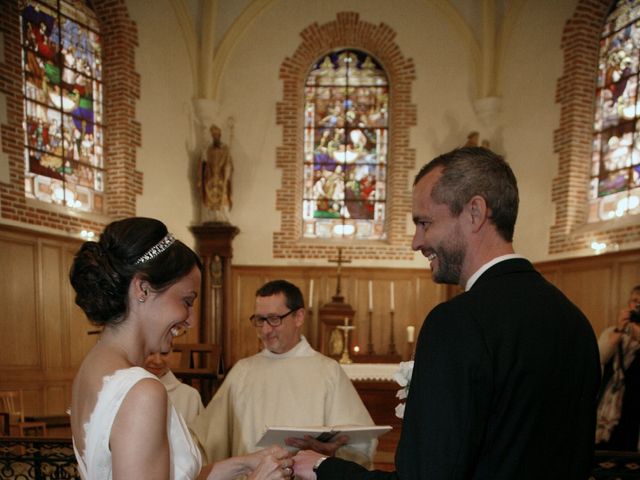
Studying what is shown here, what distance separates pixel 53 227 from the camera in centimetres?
755

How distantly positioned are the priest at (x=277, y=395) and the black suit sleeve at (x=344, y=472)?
1.56 metres

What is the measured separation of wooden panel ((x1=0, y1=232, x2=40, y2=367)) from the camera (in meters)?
6.71

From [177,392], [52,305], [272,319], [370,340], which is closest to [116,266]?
[272,319]

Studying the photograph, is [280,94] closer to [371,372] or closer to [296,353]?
[371,372]

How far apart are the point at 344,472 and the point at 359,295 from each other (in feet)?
27.8

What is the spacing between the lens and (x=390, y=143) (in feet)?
34.6

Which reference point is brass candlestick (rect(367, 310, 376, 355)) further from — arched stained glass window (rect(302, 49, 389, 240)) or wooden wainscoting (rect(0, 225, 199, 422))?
wooden wainscoting (rect(0, 225, 199, 422))

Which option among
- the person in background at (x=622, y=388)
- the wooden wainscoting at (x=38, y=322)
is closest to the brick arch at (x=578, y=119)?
the person in background at (x=622, y=388)

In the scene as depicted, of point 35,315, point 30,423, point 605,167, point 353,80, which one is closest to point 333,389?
point 30,423

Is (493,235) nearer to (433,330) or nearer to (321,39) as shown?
(433,330)

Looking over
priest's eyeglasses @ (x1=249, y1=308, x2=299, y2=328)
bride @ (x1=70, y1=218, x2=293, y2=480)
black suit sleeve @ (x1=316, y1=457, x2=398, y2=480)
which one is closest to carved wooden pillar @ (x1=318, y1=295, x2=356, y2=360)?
priest's eyeglasses @ (x1=249, y1=308, x2=299, y2=328)

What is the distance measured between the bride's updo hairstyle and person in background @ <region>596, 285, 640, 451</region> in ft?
15.6

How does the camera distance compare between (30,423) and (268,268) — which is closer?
(30,423)

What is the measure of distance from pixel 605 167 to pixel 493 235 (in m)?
8.62
